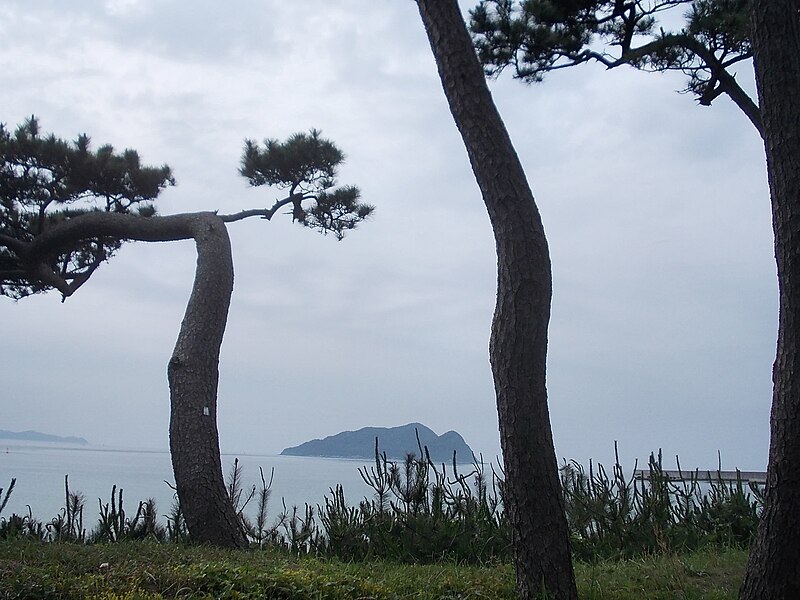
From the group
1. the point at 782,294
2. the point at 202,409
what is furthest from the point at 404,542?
the point at 782,294

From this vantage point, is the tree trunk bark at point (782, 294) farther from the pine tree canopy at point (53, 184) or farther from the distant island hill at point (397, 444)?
the pine tree canopy at point (53, 184)

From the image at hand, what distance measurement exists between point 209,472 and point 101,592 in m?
2.46

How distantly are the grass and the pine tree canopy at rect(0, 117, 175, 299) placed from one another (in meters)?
4.21

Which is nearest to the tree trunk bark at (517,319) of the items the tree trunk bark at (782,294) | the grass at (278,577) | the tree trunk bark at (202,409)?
the grass at (278,577)

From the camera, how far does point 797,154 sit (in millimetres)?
3723

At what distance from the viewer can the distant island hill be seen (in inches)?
274

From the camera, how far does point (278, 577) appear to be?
12.8 feet

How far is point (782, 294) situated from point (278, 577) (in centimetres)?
274

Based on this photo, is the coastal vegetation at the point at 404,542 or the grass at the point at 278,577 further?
the coastal vegetation at the point at 404,542

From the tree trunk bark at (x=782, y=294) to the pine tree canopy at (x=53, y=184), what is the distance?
6.31m

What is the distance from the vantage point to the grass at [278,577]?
3.64 meters

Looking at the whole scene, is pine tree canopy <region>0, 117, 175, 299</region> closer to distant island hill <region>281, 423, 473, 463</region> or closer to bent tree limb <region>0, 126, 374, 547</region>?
bent tree limb <region>0, 126, 374, 547</region>

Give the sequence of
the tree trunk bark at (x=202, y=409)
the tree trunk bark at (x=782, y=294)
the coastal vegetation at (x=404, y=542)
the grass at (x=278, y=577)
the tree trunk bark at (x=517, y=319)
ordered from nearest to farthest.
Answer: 1. the tree trunk bark at (x=782, y=294)
2. the grass at (x=278, y=577)
3. the tree trunk bark at (x=517, y=319)
4. the coastal vegetation at (x=404, y=542)
5. the tree trunk bark at (x=202, y=409)

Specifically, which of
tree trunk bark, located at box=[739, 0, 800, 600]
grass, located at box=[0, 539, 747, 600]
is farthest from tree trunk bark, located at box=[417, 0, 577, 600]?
tree trunk bark, located at box=[739, 0, 800, 600]
